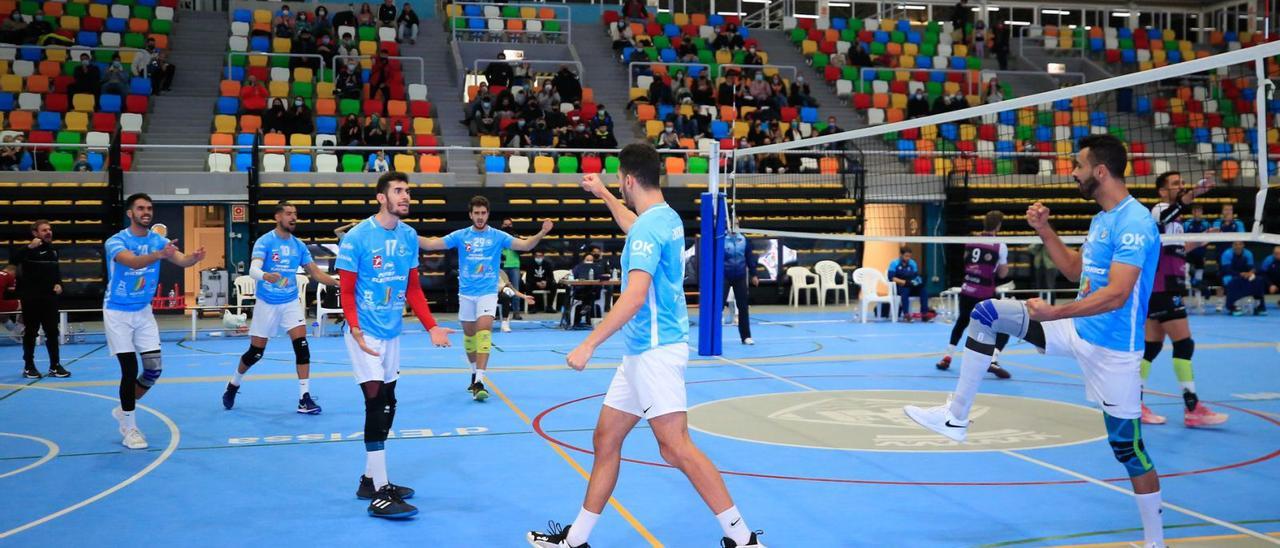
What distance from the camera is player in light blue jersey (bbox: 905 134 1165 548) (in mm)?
4809

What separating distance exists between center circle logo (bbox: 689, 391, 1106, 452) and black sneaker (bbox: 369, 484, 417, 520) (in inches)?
115

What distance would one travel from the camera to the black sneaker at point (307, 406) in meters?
9.17

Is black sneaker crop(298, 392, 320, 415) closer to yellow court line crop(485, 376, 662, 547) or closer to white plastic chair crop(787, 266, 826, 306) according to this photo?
yellow court line crop(485, 376, 662, 547)

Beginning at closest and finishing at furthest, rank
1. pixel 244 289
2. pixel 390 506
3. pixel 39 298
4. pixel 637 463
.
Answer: pixel 390 506 → pixel 637 463 → pixel 39 298 → pixel 244 289

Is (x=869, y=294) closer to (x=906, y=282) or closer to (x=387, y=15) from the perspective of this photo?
(x=906, y=282)

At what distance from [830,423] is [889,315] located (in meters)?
11.8

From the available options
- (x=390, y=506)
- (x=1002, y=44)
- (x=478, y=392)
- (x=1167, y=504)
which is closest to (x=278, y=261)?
(x=478, y=392)

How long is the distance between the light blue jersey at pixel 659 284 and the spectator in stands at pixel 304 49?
73.9 feet

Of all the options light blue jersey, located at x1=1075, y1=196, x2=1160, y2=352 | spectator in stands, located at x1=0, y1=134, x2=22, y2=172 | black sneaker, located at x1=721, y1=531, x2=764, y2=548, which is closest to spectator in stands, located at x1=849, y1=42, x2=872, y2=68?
spectator in stands, located at x1=0, y1=134, x2=22, y2=172

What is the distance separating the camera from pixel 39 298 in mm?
11891

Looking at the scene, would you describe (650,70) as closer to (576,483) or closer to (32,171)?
(32,171)

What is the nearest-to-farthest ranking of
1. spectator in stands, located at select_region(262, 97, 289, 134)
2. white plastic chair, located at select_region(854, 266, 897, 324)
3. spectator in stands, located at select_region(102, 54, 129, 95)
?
1. white plastic chair, located at select_region(854, 266, 897, 324)
2. spectator in stands, located at select_region(262, 97, 289, 134)
3. spectator in stands, located at select_region(102, 54, 129, 95)

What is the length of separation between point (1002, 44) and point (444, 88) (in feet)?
54.5

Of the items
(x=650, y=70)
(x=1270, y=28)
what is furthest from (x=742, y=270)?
(x=1270, y=28)
